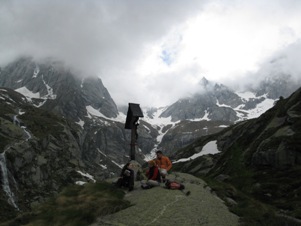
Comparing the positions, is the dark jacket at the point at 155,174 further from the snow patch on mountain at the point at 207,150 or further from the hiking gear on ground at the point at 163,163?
the snow patch on mountain at the point at 207,150

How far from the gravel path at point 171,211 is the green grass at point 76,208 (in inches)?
24.3

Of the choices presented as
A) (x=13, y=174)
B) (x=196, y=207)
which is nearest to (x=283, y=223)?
(x=196, y=207)

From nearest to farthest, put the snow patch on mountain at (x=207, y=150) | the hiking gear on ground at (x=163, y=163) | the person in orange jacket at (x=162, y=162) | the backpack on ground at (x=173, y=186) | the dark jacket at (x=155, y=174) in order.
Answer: the backpack on ground at (x=173, y=186) → the dark jacket at (x=155, y=174) → the person in orange jacket at (x=162, y=162) → the hiking gear on ground at (x=163, y=163) → the snow patch on mountain at (x=207, y=150)

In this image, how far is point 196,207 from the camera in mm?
17109

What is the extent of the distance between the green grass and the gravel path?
0.62 m

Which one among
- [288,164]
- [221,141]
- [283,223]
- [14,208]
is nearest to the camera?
[283,223]

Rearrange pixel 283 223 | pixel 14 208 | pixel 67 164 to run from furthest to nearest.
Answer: pixel 67 164
pixel 14 208
pixel 283 223

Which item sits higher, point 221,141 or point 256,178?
point 221,141

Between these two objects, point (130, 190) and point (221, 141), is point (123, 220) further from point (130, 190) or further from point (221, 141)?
point (221, 141)

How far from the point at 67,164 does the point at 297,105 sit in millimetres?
158635

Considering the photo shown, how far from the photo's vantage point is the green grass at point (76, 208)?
16.5m

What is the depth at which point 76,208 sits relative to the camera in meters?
17.8

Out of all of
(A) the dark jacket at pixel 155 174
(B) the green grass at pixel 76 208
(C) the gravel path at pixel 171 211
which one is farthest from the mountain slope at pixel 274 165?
(B) the green grass at pixel 76 208

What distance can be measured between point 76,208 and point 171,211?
197 inches
